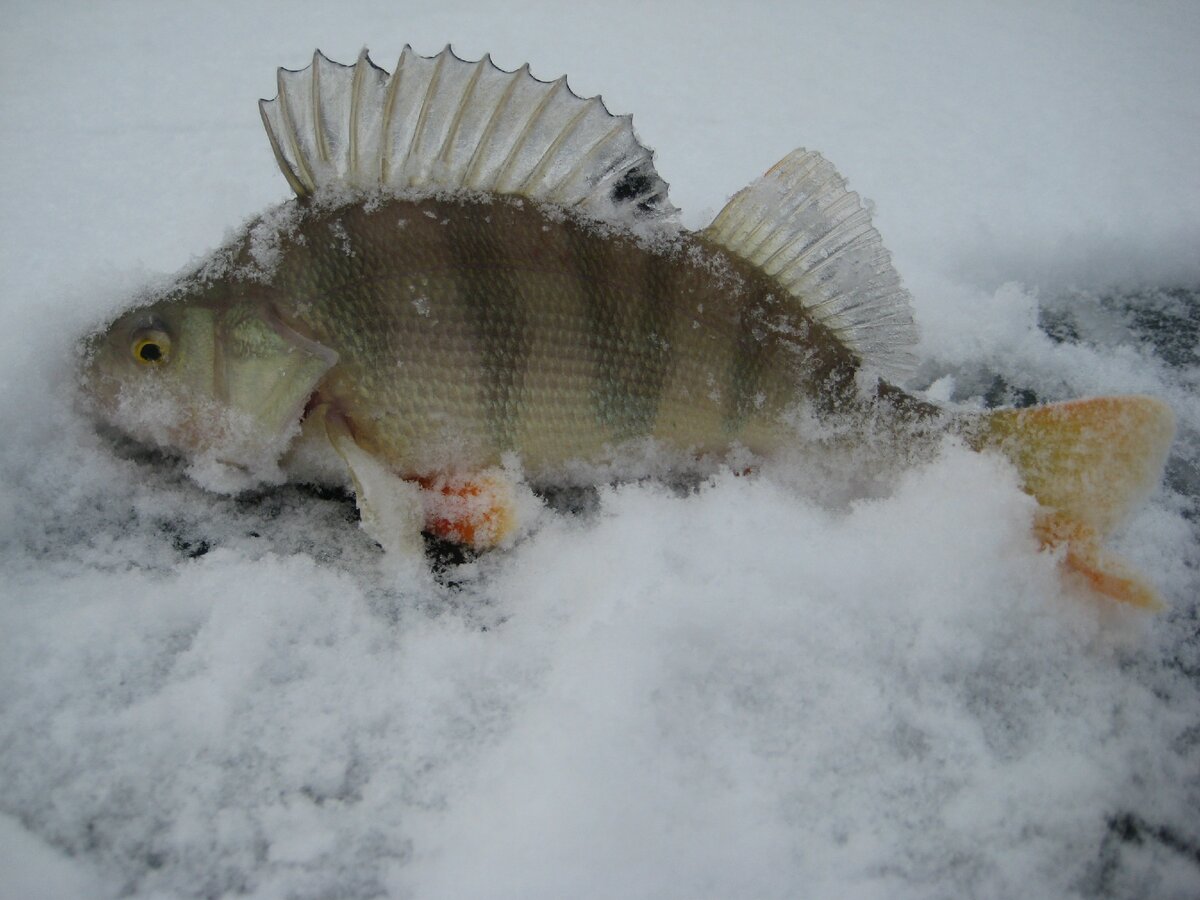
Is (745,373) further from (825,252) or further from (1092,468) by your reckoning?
(1092,468)

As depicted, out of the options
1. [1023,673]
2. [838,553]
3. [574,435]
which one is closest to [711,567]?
[838,553]

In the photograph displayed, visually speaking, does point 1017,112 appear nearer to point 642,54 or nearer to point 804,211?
point 642,54

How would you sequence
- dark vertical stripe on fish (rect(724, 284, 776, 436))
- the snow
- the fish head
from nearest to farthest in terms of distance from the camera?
the snow → the fish head → dark vertical stripe on fish (rect(724, 284, 776, 436))

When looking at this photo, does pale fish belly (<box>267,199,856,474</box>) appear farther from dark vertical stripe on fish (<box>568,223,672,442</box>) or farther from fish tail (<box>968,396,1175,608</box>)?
fish tail (<box>968,396,1175,608</box>)

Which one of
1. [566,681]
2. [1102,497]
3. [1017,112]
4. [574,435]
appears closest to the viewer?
[566,681]

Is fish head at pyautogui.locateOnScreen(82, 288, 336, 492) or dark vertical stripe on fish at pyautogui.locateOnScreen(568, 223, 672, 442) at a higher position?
dark vertical stripe on fish at pyautogui.locateOnScreen(568, 223, 672, 442)

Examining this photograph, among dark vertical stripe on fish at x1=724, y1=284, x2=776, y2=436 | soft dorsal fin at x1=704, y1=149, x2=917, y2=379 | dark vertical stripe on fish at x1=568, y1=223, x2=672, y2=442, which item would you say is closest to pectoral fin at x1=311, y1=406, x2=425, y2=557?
dark vertical stripe on fish at x1=568, y1=223, x2=672, y2=442
